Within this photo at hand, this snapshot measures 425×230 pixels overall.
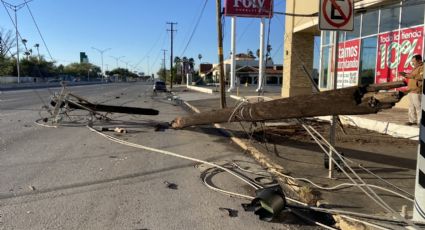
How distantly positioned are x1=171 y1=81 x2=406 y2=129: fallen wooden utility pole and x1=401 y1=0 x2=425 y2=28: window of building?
10.3m

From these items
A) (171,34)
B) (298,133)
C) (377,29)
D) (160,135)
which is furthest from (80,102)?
(171,34)

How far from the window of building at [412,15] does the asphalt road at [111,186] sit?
8.86 meters

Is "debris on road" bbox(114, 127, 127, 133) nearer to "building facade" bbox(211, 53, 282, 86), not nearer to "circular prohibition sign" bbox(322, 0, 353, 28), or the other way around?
"circular prohibition sign" bbox(322, 0, 353, 28)

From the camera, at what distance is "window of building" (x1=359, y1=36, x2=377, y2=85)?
1859 centimetres

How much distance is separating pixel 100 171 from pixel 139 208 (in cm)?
237

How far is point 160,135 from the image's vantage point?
1282cm

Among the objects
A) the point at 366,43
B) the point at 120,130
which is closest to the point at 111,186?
the point at 120,130

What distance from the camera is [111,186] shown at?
6.79m

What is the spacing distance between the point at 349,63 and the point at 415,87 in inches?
412

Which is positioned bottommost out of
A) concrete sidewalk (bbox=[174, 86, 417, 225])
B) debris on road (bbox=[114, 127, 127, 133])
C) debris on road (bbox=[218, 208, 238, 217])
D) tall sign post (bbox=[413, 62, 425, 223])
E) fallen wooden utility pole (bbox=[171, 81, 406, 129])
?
debris on road (bbox=[218, 208, 238, 217])

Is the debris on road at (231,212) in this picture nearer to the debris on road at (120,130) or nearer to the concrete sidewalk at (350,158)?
the concrete sidewalk at (350,158)

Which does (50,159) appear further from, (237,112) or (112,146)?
(237,112)

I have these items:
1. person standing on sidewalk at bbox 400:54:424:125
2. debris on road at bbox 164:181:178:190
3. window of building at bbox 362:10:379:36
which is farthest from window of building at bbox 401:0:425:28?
debris on road at bbox 164:181:178:190

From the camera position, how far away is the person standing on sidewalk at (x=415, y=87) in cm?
1068
